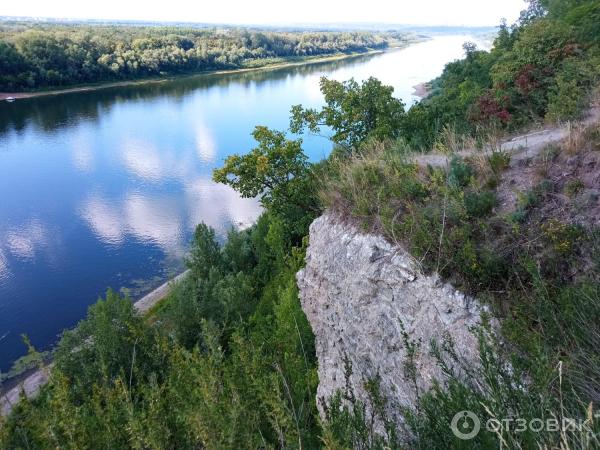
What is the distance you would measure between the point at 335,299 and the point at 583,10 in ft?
56.1

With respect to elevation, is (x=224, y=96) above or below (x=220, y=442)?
below

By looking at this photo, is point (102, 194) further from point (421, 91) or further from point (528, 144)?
point (421, 91)

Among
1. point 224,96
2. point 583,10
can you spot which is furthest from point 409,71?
point 583,10

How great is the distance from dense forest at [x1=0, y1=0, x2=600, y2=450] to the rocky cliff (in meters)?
0.25

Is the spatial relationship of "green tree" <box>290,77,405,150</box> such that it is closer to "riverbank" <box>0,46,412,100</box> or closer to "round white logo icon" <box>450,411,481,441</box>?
"round white logo icon" <box>450,411,481,441</box>

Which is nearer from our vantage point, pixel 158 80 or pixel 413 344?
pixel 413 344

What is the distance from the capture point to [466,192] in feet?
19.4

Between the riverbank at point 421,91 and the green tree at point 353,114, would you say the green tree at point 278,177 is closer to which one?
the green tree at point 353,114

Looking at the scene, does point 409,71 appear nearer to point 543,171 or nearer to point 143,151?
point 143,151

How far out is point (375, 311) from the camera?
6.02 m

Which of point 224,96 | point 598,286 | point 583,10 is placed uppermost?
point 583,10

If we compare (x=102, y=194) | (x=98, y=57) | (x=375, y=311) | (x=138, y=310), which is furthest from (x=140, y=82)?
(x=375, y=311)

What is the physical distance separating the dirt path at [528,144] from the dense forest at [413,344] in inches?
11.5

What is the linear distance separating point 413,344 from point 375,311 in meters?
2.70
